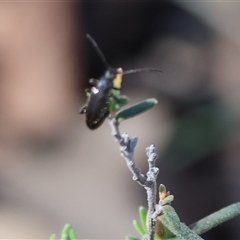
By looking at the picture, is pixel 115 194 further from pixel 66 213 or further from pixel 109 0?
pixel 109 0

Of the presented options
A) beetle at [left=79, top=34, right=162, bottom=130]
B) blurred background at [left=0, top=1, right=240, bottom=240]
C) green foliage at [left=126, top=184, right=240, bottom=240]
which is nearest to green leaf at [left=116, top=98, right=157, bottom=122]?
beetle at [left=79, top=34, right=162, bottom=130]

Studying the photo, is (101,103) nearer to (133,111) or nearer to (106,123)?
(133,111)

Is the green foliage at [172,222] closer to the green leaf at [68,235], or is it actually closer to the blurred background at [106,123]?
the green leaf at [68,235]

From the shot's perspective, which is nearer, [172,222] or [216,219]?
[172,222]

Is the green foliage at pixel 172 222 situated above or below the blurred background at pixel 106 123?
below

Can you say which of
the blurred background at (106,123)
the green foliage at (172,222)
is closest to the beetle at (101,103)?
the green foliage at (172,222)

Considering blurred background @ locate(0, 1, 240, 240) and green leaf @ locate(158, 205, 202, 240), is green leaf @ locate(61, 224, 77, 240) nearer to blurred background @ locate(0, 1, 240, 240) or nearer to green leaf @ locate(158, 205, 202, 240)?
green leaf @ locate(158, 205, 202, 240)

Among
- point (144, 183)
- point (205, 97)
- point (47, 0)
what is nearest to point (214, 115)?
point (205, 97)

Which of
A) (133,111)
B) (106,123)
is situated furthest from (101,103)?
(106,123)
